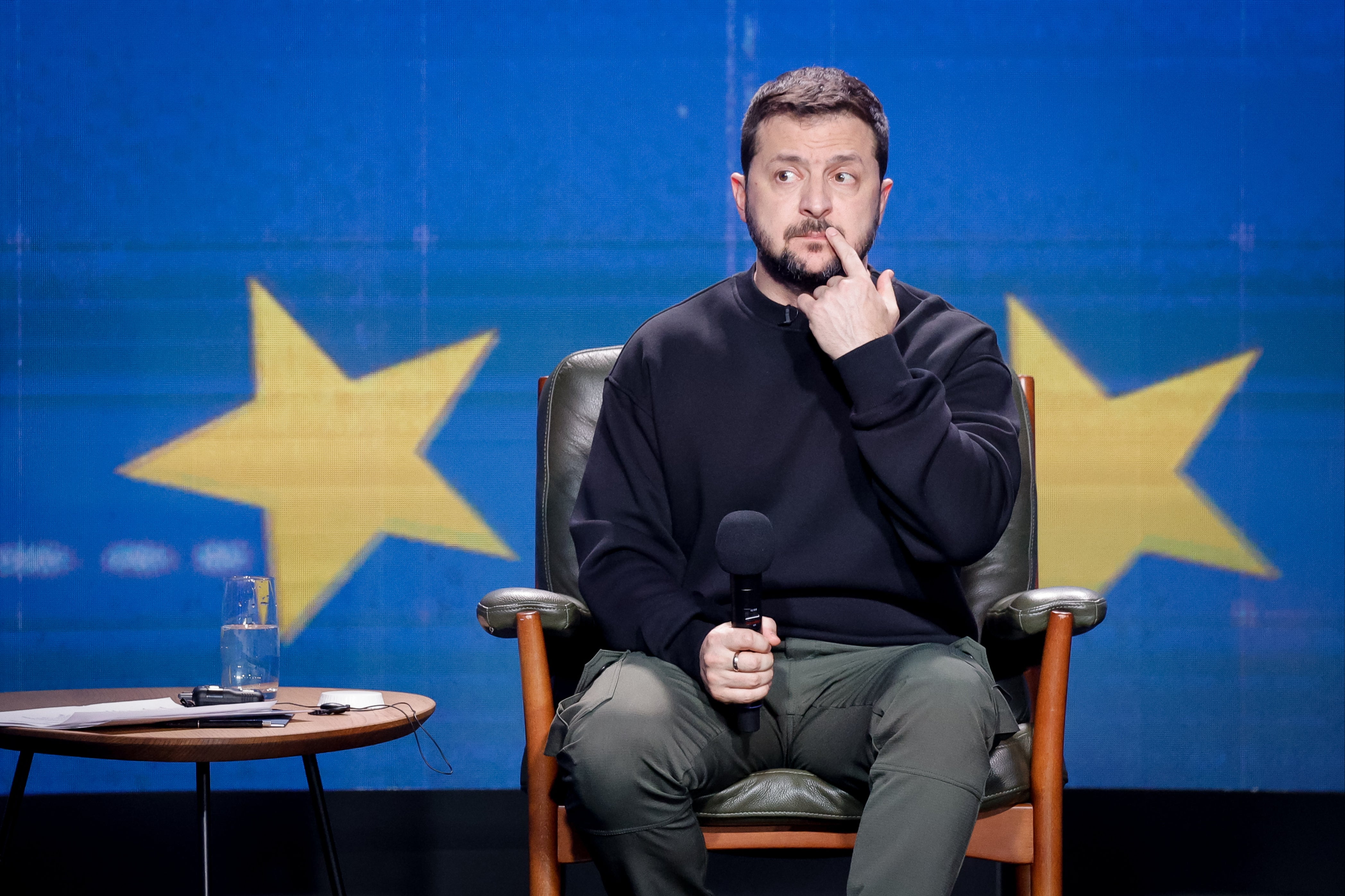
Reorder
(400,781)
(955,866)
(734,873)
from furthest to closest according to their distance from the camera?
(400,781) → (734,873) → (955,866)

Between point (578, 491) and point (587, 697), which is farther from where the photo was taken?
point (578, 491)

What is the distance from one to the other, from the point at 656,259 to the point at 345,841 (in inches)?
59.9

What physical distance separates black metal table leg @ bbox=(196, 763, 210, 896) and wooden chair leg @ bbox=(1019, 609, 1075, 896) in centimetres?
115

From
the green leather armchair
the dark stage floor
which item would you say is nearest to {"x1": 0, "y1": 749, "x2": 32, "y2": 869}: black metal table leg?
the dark stage floor

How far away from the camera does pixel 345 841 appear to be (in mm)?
2705

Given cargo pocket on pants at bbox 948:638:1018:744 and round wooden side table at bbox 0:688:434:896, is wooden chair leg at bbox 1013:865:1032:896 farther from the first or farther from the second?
round wooden side table at bbox 0:688:434:896

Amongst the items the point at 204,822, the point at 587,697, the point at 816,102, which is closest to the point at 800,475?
the point at 587,697

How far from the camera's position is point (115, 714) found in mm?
1705

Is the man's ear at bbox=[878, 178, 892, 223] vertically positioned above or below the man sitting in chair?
above

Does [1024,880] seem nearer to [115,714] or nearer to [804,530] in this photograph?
[804,530]

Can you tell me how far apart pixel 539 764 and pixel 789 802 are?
0.33 m

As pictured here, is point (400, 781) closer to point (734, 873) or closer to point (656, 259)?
point (734, 873)

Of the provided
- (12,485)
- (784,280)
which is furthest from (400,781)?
(784,280)

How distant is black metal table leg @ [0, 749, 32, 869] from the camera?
1895 mm
